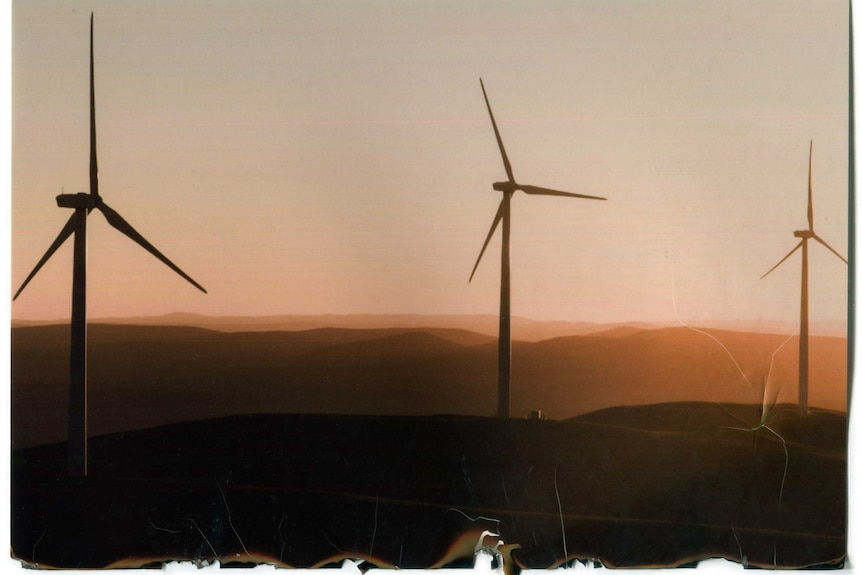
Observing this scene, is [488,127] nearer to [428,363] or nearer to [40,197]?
[428,363]

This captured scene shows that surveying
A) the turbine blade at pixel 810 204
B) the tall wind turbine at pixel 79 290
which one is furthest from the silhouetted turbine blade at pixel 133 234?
the turbine blade at pixel 810 204

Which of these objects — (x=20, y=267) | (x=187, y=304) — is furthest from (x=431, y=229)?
(x=20, y=267)

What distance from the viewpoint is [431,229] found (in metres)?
→ 4.42

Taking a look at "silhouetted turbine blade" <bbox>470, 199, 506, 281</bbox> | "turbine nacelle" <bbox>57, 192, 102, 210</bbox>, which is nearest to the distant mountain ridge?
"silhouetted turbine blade" <bbox>470, 199, 506, 281</bbox>

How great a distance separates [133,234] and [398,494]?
2088mm

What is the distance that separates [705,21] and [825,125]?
2.97 ft

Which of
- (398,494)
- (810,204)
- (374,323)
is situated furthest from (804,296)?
(398,494)

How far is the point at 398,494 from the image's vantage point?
4363mm

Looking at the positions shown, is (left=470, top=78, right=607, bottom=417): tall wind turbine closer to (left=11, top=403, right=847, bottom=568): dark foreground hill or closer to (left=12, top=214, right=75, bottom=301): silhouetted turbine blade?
(left=11, top=403, right=847, bottom=568): dark foreground hill

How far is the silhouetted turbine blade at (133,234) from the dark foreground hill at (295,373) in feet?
1.02

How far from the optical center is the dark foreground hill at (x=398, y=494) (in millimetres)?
4363

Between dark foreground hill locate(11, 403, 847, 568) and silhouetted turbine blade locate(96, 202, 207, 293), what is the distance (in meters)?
0.85

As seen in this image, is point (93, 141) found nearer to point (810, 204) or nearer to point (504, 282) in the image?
point (504, 282)

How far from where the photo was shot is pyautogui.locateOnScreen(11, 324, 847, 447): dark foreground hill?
172 inches
